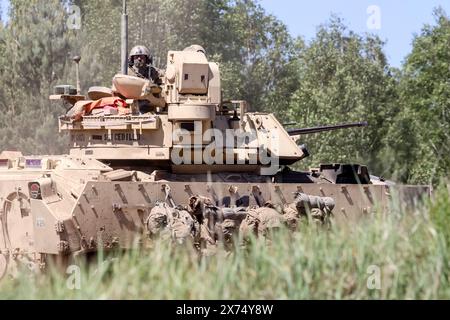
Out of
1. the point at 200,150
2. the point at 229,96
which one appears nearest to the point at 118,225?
the point at 200,150

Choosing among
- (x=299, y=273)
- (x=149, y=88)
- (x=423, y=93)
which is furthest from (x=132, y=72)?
(x=423, y=93)

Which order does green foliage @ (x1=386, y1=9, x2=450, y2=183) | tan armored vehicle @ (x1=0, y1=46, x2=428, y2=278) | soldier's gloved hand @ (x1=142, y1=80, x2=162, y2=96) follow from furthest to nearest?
green foliage @ (x1=386, y1=9, x2=450, y2=183)
soldier's gloved hand @ (x1=142, y1=80, x2=162, y2=96)
tan armored vehicle @ (x1=0, y1=46, x2=428, y2=278)

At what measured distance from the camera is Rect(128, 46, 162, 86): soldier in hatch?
15793mm

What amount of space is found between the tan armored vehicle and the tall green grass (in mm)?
3095

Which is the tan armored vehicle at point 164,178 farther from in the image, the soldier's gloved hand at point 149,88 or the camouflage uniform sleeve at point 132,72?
the camouflage uniform sleeve at point 132,72

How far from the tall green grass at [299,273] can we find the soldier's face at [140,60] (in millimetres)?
6554

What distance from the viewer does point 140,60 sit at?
15836 millimetres

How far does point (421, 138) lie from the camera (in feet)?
104

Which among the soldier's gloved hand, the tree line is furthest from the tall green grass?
the tree line

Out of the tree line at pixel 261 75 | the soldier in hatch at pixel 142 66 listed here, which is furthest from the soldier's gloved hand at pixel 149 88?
the tree line at pixel 261 75

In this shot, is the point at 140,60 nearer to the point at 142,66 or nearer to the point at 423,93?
the point at 142,66

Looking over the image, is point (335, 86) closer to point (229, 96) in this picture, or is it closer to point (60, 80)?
point (229, 96)

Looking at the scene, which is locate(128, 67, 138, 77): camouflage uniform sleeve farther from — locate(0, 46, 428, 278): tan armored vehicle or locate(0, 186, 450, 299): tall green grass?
locate(0, 186, 450, 299): tall green grass

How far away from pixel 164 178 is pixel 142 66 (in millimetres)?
1871
